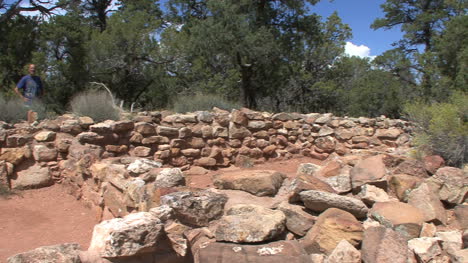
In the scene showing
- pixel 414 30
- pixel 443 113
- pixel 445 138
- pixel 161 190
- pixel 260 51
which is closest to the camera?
pixel 161 190

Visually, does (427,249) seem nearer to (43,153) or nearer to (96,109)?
(43,153)

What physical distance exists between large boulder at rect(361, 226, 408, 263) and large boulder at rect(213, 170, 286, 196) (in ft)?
3.02

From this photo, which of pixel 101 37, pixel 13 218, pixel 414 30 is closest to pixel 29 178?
pixel 13 218

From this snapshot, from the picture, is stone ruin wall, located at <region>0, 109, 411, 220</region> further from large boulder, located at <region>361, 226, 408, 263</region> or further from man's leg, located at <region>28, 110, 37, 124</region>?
large boulder, located at <region>361, 226, 408, 263</region>

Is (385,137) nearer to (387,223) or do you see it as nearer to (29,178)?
(387,223)

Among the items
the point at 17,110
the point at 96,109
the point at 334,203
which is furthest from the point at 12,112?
the point at 334,203

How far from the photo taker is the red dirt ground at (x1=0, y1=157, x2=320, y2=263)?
3.36 meters

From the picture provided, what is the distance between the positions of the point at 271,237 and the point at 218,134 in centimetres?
366

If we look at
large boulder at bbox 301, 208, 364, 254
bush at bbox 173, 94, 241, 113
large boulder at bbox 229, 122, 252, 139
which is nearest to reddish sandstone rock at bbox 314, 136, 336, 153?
large boulder at bbox 229, 122, 252, 139

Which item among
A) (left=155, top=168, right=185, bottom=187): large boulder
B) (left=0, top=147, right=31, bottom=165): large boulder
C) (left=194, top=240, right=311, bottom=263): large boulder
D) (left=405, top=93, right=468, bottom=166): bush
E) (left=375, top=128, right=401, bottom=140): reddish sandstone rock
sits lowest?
(left=0, top=147, right=31, bottom=165): large boulder

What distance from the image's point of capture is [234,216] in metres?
2.38

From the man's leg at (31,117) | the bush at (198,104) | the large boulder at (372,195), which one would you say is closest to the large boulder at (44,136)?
the man's leg at (31,117)

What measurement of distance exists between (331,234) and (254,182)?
2.92 ft

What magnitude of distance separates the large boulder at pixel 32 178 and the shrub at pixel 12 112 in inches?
44.4
